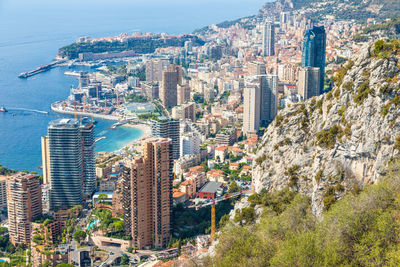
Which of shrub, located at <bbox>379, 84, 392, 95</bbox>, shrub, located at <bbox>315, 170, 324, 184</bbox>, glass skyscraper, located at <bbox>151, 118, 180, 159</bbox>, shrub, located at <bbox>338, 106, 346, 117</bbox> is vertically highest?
shrub, located at <bbox>379, 84, 392, 95</bbox>

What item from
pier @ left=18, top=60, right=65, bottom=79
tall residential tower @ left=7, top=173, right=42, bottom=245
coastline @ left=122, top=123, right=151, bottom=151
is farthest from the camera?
pier @ left=18, top=60, right=65, bottom=79

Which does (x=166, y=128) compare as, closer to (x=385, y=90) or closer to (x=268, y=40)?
(x=385, y=90)

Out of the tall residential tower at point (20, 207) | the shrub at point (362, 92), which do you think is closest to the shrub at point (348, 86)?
the shrub at point (362, 92)

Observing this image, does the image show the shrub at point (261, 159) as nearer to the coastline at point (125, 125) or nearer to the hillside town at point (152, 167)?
the hillside town at point (152, 167)

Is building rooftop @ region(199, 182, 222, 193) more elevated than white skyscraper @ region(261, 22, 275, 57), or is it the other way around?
white skyscraper @ region(261, 22, 275, 57)

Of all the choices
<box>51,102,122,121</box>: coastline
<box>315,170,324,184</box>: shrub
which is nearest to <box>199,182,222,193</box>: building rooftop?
<box>315,170,324,184</box>: shrub

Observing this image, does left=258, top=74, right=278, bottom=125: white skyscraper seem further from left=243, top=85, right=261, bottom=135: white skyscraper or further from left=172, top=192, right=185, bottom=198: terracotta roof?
left=172, top=192, right=185, bottom=198: terracotta roof

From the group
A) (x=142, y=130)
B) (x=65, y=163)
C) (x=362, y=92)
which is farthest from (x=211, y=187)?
(x=142, y=130)
